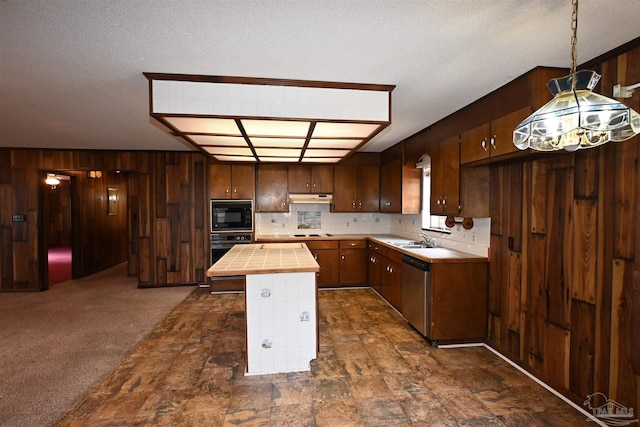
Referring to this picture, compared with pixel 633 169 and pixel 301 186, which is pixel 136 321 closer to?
pixel 301 186

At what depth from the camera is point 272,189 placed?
213 inches

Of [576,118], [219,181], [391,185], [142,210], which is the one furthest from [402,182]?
[142,210]

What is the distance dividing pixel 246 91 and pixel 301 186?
3.13 m

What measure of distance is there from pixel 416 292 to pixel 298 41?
2.69 meters

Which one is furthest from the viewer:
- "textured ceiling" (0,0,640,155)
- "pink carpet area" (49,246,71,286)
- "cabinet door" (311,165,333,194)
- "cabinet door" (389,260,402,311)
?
"pink carpet area" (49,246,71,286)

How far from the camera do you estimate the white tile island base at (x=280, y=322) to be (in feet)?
8.64

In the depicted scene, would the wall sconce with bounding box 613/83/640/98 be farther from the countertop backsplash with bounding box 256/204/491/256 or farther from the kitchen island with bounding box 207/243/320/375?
the countertop backsplash with bounding box 256/204/491/256

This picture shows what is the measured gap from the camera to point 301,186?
5.45 meters

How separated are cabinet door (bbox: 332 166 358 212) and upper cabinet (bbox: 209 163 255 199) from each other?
57.7 inches

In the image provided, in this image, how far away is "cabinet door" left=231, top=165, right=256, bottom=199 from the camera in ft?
17.2

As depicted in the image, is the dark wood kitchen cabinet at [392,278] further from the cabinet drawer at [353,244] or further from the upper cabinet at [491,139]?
the upper cabinet at [491,139]

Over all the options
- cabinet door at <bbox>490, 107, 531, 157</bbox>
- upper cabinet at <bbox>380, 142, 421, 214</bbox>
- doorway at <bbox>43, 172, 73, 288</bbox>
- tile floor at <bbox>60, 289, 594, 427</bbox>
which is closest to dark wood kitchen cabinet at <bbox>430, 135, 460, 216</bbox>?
cabinet door at <bbox>490, 107, 531, 157</bbox>

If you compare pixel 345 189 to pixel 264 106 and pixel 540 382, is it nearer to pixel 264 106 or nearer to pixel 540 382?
pixel 264 106

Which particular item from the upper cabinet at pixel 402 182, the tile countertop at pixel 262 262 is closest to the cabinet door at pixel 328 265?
the upper cabinet at pixel 402 182
